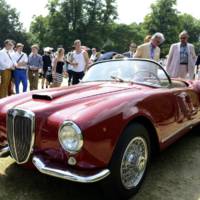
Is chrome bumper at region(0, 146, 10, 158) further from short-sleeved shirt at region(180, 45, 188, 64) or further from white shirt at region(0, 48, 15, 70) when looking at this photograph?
white shirt at region(0, 48, 15, 70)

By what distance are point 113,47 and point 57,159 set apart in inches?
2182

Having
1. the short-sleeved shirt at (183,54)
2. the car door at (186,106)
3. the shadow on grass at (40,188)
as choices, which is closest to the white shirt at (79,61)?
the short-sleeved shirt at (183,54)

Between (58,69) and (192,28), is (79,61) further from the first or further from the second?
(192,28)

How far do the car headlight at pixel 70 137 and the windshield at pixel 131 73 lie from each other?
1.71 m

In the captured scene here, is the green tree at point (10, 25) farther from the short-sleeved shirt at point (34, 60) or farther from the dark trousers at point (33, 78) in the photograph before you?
the dark trousers at point (33, 78)

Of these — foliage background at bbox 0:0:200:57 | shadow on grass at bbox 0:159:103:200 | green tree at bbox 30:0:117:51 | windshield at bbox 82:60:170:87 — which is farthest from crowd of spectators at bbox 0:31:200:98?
green tree at bbox 30:0:117:51

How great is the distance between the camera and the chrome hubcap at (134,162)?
3.24 meters

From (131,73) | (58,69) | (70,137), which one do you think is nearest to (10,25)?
(58,69)

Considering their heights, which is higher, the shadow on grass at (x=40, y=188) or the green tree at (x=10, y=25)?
the green tree at (x=10, y=25)

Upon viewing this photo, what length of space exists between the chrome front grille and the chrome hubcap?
91 centimetres

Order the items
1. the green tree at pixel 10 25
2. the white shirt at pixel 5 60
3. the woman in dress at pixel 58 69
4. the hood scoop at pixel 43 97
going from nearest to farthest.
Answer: the hood scoop at pixel 43 97 < the white shirt at pixel 5 60 < the woman in dress at pixel 58 69 < the green tree at pixel 10 25

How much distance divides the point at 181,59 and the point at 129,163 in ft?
15.6

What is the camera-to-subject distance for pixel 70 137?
2.88 m

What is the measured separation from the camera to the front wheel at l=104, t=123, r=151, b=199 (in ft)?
A: 9.98
